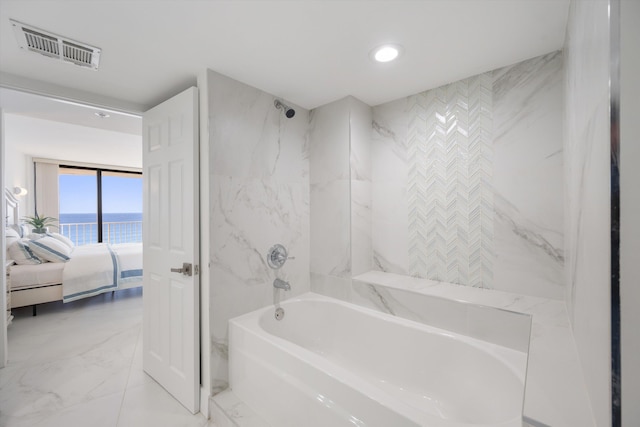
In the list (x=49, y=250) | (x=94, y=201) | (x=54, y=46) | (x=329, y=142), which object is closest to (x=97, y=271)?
(x=49, y=250)

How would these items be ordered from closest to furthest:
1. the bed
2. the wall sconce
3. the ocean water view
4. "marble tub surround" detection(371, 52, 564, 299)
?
1. "marble tub surround" detection(371, 52, 564, 299)
2. the bed
3. the wall sconce
4. the ocean water view

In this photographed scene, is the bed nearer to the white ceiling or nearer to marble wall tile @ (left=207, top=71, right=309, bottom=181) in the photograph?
the white ceiling

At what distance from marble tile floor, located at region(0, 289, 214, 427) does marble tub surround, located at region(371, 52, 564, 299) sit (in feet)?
6.31

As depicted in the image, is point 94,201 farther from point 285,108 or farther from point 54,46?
point 285,108

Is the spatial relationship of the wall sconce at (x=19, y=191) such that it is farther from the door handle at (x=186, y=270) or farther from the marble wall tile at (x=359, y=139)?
the marble wall tile at (x=359, y=139)

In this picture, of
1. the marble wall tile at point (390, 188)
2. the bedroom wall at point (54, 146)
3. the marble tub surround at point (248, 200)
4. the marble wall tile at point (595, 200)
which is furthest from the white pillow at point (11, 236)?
the marble wall tile at point (595, 200)

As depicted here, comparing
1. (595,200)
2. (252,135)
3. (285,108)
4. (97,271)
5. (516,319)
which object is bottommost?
(97,271)

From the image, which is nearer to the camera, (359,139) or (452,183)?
(452,183)

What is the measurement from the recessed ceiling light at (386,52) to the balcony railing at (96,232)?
22.6 ft

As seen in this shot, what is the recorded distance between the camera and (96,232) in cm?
618

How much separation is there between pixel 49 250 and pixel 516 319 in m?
5.05

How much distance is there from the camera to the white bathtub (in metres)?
1.20

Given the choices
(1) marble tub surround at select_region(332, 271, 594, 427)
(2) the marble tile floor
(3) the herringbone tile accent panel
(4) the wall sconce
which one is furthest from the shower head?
(4) the wall sconce

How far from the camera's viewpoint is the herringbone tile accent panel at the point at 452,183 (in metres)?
1.87
